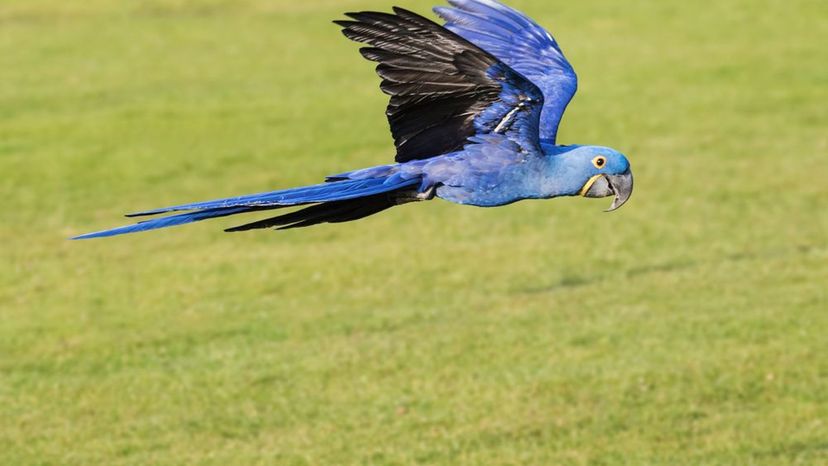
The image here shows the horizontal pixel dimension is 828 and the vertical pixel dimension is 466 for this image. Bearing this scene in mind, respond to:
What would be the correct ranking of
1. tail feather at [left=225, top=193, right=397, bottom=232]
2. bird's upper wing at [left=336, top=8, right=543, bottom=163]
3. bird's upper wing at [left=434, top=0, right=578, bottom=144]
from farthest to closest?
1. bird's upper wing at [left=434, top=0, right=578, bottom=144]
2. tail feather at [left=225, top=193, right=397, bottom=232]
3. bird's upper wing at [left=336, top=8, right=543, bottom=163]

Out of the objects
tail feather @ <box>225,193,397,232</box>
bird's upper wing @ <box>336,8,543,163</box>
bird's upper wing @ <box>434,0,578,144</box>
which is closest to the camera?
bird's upper wing @ <box>336,8,543,163</box>

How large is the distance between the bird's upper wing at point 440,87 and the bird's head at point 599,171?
7.4 inches

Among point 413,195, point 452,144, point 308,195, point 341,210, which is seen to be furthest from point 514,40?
point 308,195

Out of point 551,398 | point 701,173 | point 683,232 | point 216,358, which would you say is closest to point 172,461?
point 216,358

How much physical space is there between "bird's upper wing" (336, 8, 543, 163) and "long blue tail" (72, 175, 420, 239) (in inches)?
11.2

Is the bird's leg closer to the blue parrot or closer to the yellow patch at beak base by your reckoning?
the blue parrot

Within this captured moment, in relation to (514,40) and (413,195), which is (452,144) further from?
(514,40)

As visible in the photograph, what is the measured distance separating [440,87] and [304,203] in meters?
0.78

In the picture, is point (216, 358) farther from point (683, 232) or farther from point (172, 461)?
point (683, 232)

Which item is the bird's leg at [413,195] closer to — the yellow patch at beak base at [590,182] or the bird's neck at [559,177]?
the bird's neck at [559,177]

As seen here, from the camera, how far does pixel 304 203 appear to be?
5.50 meters

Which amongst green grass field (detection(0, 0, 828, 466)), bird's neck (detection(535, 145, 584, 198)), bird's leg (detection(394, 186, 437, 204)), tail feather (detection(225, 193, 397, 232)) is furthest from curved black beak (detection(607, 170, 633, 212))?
green grass field (detection(0, 0, 828, 466))

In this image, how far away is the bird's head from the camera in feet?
18.9

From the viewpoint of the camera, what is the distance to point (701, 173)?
15.0 m
